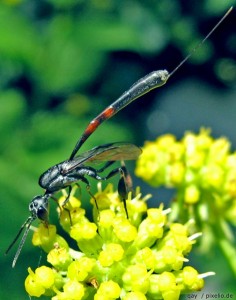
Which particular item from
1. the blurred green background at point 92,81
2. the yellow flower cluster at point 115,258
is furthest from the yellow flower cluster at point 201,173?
the yellow flower cluster at point 115,258

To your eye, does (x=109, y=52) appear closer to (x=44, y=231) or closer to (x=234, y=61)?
(x=234, y=61)

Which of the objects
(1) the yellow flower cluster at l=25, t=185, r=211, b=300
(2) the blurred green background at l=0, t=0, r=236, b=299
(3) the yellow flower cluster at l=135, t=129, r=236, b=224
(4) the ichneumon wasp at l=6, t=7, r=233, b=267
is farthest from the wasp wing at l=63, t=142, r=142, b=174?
(2) the blurred green background at l=0, t=0, r=236, b=299

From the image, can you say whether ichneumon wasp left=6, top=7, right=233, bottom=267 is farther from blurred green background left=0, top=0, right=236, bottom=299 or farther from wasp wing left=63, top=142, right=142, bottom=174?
blurred green background left=0, top=0, right=236, bottom=299

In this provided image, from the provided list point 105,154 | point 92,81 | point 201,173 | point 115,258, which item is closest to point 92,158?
point 105,154

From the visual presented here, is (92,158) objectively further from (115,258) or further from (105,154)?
(115,258)

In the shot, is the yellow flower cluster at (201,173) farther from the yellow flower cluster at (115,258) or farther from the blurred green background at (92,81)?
the yellow flower cluster at (115,258)
